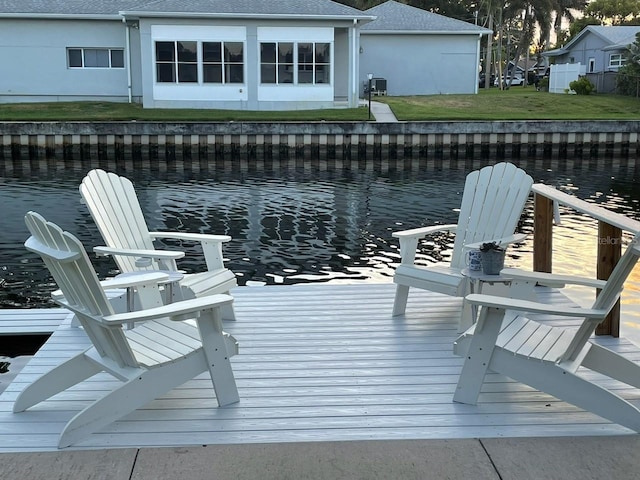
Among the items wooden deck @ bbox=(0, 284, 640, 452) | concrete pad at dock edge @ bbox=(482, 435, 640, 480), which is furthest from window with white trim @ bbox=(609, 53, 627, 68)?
concrete pad at dock edge @ bbox=(482, 435, 640, 480)

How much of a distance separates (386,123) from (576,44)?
27856 millimetres

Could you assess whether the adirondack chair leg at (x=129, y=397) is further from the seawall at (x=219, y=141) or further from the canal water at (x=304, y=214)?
the seawall at (x=219, y=141)

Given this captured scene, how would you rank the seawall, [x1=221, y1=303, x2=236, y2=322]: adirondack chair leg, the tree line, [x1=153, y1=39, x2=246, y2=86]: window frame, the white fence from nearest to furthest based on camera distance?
[x1=221, y1=303, x2=236, y2=322]: adirondack chair leg, the seawall, [x1=153, y1=39, x2=246, y2=86]: window frame, the white fence, the tree line

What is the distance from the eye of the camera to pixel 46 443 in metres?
3.58

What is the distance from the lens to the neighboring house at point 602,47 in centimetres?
4094

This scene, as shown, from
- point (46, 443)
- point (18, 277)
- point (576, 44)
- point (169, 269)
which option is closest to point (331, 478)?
point (46, 443)

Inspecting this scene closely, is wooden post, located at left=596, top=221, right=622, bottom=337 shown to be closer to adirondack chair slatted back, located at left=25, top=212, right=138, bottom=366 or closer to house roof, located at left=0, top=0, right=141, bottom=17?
adirondack chair slatted back, located at left=25, top=212, right=138, bottom=366

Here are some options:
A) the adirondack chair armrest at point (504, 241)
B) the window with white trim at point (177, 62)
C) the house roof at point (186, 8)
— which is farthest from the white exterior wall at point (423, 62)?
the adirondack chair armrest at point (504, 241)

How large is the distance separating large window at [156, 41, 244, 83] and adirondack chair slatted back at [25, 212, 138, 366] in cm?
2383

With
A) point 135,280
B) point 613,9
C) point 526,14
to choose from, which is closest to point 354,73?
point 135,280

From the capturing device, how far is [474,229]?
614 centimetres

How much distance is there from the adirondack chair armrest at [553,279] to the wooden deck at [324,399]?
569 millimetres

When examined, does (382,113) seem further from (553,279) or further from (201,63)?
(553,279)

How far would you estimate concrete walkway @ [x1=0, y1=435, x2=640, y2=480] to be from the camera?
3238mm
